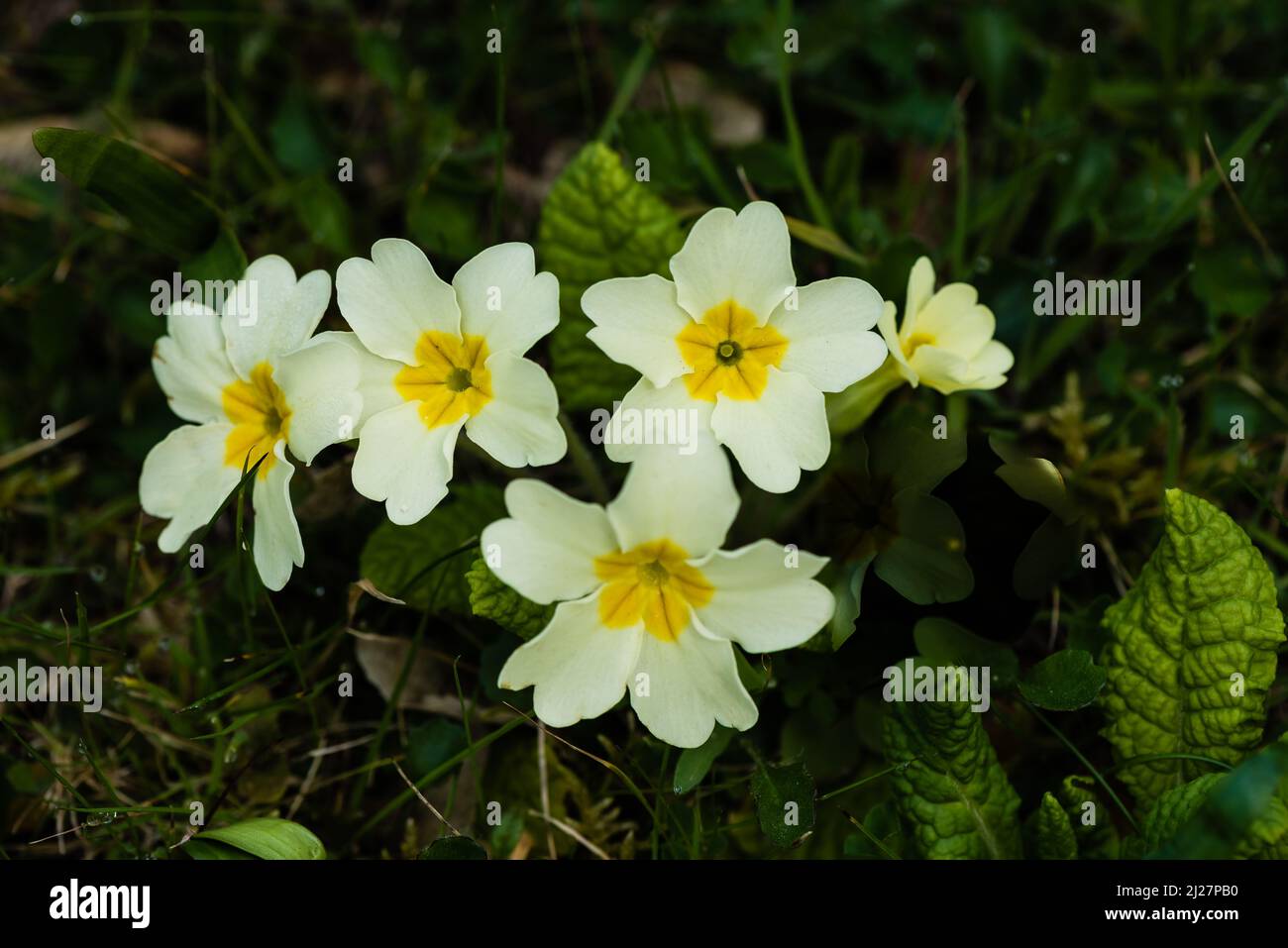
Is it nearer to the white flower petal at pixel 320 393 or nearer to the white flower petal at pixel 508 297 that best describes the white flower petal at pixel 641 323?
the white flower petal at pixel 508 297

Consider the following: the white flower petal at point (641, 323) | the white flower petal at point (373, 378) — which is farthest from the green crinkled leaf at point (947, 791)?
the white flower petal at point (373, 378)

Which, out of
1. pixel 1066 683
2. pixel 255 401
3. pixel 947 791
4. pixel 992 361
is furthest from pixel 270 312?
pixel 1066 683

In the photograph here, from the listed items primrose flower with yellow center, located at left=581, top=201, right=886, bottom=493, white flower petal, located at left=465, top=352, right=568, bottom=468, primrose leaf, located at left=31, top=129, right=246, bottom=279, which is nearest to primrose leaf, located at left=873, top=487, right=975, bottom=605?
primrose flower with yellow center, located at left=581, top=201, right=886, bottom=493

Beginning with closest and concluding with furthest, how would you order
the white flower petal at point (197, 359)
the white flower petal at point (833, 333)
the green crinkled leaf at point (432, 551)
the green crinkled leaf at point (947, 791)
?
the white flower petal at point (833, 333) < the green crinkled leaf at point (947, 791) < the white flower petal at point (197, 359) < the green crinkled leaf at point (432, 551)

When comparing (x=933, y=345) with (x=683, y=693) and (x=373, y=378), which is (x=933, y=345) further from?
(x=373, y=378)

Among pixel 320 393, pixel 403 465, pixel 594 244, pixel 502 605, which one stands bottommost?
pixel 502 605

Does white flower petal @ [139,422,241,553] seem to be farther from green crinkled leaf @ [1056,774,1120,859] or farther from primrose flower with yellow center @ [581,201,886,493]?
green crinkled leaf @ [1056,774,1120,859]

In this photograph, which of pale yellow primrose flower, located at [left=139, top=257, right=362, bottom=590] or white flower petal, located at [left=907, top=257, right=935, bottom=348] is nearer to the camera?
pale yellow primrose flower, located at [left=139, top=257, right=362, bottom=590]
